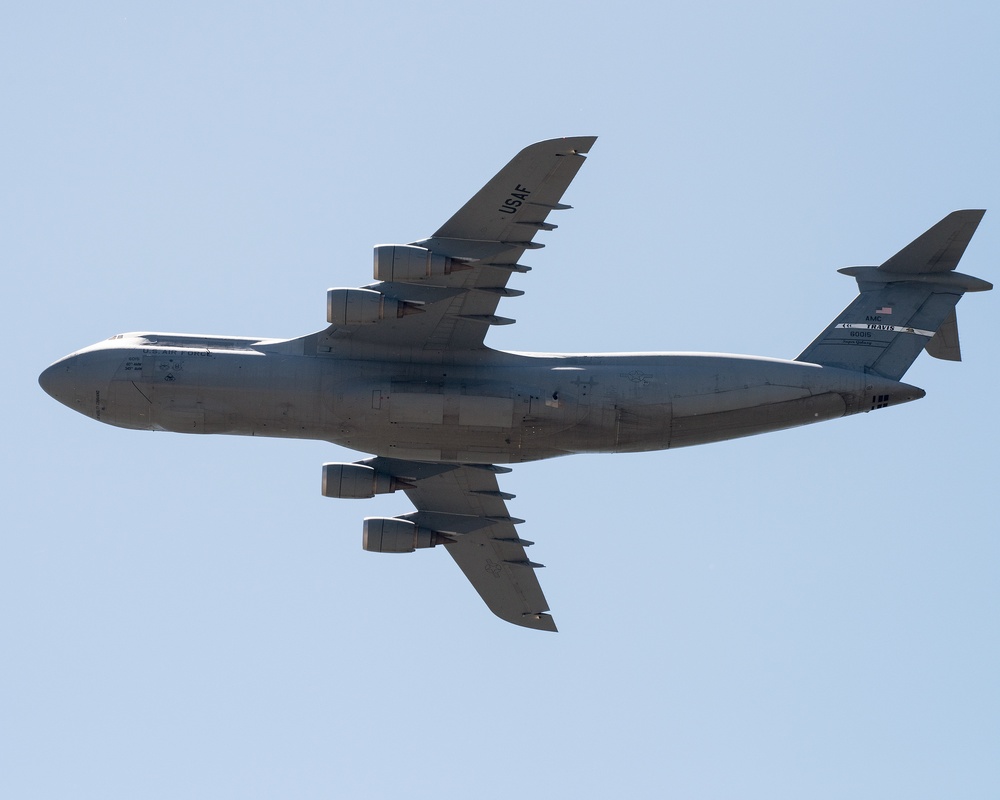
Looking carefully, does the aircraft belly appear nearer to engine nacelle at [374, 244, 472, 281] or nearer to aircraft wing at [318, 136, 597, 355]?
aircraft wing at [318, 136, 597, 355]

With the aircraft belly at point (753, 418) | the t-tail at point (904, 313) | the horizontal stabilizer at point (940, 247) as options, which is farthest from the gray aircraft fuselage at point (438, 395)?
the horizontal stabilizer at point (940, 247)

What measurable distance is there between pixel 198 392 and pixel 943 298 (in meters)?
15.4

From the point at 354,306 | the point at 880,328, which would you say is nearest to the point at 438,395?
→ the point at 354,306

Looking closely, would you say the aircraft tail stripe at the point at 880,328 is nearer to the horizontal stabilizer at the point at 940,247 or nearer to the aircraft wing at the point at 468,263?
the horizontal stabilizer at the point at 940,247

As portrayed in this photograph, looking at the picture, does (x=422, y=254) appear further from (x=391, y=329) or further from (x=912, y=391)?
(x=912, y=391)

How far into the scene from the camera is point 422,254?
26734 mm

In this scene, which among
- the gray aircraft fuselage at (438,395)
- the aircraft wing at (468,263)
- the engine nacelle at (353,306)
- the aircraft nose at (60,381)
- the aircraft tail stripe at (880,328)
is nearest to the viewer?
the aircraft wing at (468,263)

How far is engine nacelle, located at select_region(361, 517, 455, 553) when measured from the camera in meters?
30.8

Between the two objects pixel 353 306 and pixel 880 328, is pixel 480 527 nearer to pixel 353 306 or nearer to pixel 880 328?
pixel 353 306

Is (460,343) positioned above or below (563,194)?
below

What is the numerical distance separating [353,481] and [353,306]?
4.30m

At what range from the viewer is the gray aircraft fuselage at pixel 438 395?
27797 mm

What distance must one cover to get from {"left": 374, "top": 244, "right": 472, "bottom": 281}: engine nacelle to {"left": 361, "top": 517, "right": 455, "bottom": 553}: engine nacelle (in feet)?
21.4

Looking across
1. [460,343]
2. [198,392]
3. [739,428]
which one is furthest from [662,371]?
[198,392]
